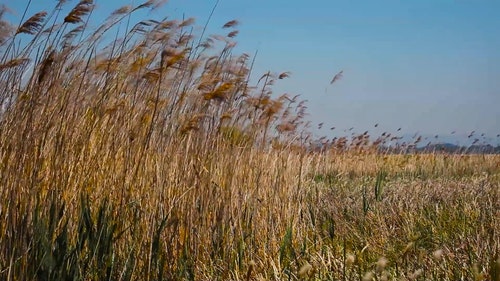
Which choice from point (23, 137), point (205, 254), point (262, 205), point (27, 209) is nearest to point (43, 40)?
point (23, 137)

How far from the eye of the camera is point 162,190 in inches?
131

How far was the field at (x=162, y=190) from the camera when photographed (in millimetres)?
2816

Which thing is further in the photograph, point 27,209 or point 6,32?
point 6,32

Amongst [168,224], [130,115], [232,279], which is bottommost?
[232,279]

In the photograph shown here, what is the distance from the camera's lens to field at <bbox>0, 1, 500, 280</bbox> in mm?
2816

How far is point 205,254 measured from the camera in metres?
3.55

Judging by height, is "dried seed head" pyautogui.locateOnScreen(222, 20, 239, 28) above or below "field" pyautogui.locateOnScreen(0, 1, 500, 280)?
above

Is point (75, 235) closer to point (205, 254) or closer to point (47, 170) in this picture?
point (47, 170)

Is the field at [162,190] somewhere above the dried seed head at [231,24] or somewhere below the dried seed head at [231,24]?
below

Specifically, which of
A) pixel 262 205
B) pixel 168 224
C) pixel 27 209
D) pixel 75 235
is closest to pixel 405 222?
pixel 262 205

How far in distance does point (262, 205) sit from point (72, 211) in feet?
5.05

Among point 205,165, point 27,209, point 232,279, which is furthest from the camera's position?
point 205,165

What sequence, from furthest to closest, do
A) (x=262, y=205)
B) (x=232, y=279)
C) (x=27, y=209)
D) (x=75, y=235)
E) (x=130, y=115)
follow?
(x=262, y=205) < (x=130, y=115) < (x=232, y=279) < (x=75, y=235) < (x=27, y=209)

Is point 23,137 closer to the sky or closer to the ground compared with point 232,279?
closer to the sky
